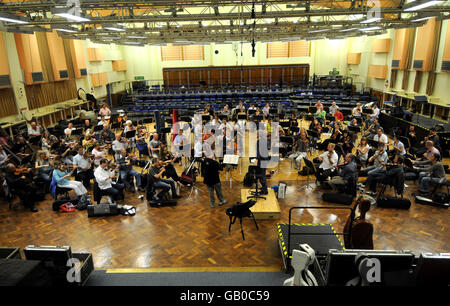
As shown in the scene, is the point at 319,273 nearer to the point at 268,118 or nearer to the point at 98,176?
the point at 98,176

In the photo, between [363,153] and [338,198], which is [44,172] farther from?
[363,153]

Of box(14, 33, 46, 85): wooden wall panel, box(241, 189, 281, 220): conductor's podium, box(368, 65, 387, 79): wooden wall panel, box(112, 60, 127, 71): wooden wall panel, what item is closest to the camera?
box(241, 189, 281, 220): conductor's podium

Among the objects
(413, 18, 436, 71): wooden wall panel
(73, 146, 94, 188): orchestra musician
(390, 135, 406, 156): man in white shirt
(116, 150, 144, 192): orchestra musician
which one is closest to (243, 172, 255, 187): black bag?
(116, 150, 144, 192): orchestra musician

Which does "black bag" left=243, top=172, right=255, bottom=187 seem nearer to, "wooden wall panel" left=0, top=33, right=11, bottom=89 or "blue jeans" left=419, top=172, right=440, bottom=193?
"blue jeans" left=419, top=172, right=440, bottom=193

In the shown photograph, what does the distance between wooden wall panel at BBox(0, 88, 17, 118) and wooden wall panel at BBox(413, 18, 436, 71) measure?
1978 centimetres

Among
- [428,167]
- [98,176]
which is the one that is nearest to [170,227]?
[98,176]

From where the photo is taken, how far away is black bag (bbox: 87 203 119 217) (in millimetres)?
6965

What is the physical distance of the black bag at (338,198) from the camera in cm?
725

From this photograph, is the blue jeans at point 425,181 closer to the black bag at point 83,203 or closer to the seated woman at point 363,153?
the seated woman at point 363,153

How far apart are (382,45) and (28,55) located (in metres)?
20.4

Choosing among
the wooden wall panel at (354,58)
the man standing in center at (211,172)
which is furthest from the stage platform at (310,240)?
the wooden wall panel at (354,58)

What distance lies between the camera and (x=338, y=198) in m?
7.36

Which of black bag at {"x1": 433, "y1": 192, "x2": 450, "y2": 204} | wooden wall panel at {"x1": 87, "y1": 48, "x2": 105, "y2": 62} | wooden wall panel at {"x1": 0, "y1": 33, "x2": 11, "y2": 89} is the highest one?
wooden wall panel at {"x1": 87, "y1": 48, "x2": 105, "y2": 62}

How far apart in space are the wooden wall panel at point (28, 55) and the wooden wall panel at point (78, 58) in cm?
290
